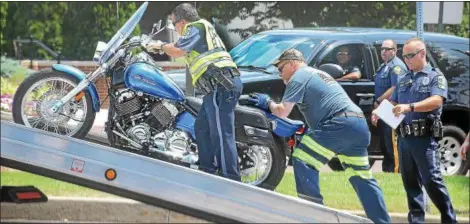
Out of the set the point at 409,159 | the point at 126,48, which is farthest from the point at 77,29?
the point at 409,159

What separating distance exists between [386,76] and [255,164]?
3.84 feet

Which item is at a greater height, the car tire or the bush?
the bush

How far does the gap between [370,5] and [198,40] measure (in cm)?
145

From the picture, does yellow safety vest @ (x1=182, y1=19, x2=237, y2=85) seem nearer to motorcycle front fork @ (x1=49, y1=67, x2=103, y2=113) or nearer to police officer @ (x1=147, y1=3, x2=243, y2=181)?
police officer @ (x1=147, y1=3, x2=243, y2=181)

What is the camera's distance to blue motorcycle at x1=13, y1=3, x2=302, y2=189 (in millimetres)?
4309

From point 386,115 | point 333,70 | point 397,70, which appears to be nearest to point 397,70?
point 397,70

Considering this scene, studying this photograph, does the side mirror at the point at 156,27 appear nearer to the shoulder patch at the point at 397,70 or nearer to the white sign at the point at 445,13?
the shoulder patch at the point at 397,70

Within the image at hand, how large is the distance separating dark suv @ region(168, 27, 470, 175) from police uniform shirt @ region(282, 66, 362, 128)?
0.29 ft

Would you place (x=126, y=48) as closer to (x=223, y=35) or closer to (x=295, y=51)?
(x=223, y=35)

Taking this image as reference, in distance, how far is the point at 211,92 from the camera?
434 cm

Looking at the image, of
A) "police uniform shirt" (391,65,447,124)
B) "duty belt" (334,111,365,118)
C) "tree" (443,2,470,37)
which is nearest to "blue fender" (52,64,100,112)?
"duty belt" (334,111,365,118)

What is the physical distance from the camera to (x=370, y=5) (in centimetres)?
526

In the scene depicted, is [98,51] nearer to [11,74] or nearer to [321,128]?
[11,74]

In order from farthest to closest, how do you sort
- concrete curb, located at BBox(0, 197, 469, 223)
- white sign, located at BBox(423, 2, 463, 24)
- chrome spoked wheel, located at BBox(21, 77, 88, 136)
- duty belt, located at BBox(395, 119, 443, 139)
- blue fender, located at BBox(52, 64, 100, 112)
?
concrete curb, located at BBox(0, 197, 469, 223)
white sign, located at BBox(423, 2, 463, 24)
duty belt, located at BBox(395, 119, 443, 139)
blue fender, located at BBox(52, 64, 100, 112)
chrome spoked wheel, located at BBox(21, 77, 88, 136)
